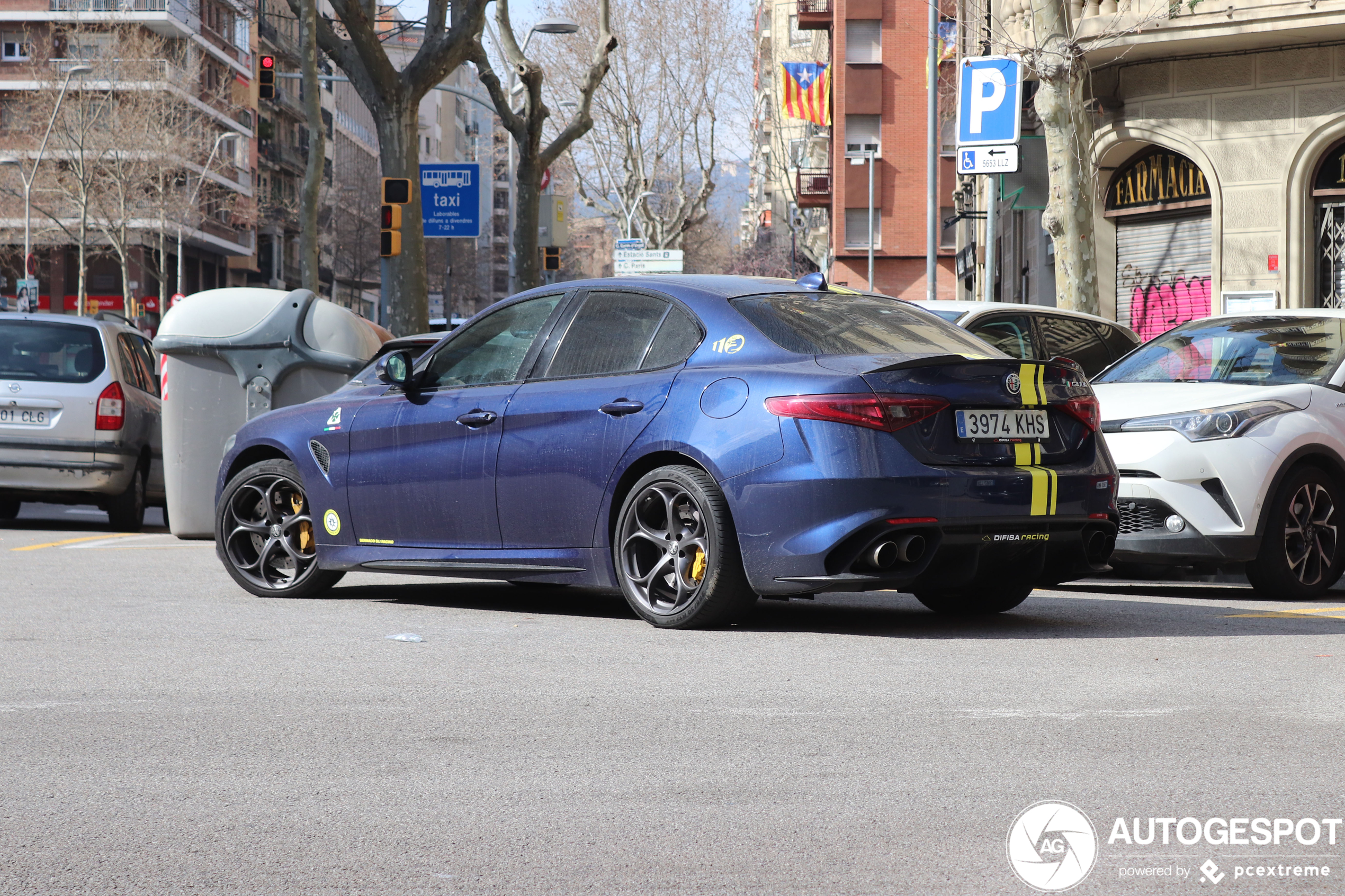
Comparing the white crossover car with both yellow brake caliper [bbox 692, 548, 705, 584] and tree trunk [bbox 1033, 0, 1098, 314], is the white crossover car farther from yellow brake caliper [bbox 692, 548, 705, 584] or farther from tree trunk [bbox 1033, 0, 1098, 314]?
tree trunk [bbox 1033, 0, 1098, 314]

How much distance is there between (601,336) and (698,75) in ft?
153

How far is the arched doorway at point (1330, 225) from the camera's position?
70.3 ft

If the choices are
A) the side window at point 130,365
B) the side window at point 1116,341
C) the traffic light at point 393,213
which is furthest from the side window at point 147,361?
the side window at point 1116,341

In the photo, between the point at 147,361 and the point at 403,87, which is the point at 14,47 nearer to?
the point at 403,87

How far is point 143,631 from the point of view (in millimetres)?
7348

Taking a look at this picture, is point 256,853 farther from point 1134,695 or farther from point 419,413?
point 419,413

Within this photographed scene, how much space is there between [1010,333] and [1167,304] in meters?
12.1

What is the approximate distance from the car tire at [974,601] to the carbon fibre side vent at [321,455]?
281 centimetres

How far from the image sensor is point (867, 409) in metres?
6.82

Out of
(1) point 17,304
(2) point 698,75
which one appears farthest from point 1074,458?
(1) point 17,304

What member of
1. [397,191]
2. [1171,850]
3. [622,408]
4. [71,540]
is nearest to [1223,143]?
[397,191]

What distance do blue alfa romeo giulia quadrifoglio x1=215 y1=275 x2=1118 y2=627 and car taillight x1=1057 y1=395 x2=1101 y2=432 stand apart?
0.04 ft

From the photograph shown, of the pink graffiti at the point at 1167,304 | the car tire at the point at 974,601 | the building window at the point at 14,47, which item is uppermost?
→ the building window at the point at 14,47

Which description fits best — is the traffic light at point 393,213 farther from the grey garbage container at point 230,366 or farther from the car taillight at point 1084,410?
the car taillight at point 1084,410
